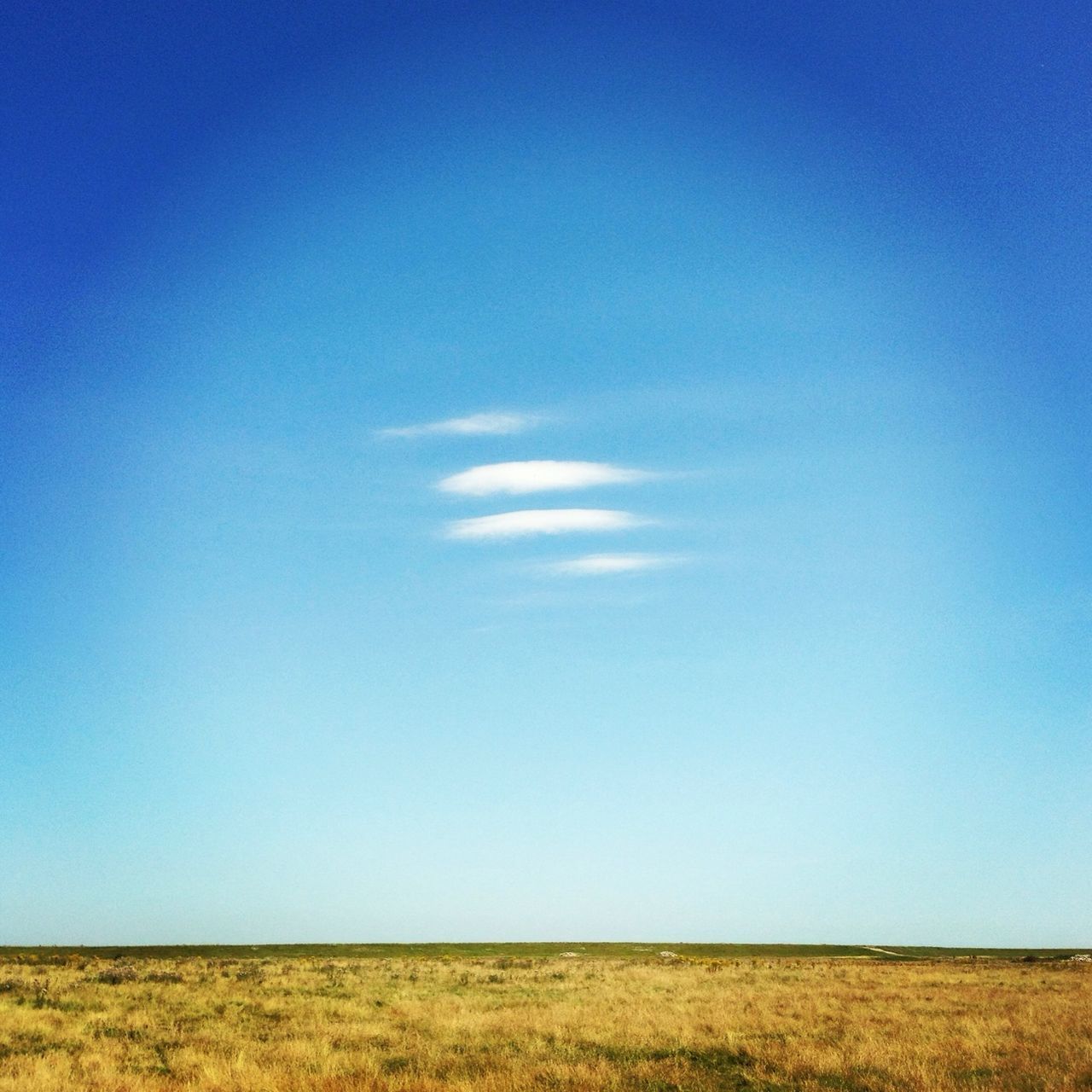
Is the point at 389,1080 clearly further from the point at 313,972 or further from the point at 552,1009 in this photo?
the point at 313,972

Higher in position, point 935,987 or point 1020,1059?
point 1020,1059

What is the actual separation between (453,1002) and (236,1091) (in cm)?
1532

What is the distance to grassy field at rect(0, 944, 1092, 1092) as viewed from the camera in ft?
47.8

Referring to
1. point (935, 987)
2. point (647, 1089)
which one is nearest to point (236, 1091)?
point (647, 1089)

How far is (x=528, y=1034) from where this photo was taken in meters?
20.0

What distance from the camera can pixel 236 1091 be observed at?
44.3ft

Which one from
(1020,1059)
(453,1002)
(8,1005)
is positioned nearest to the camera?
(1020,1059)

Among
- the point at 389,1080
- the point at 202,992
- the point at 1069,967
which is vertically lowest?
the point at 1069,967

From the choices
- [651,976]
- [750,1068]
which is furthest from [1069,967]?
[750,1068]

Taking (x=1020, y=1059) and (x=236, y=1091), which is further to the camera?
(x=1020, y=1059)

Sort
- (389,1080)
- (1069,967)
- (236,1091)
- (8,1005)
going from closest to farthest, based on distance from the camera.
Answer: (236,1091) → (389,1080) → (8,1005) → (1069,967)

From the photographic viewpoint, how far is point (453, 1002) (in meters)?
27.5

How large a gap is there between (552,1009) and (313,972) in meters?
19.0

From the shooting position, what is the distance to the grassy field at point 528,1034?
14.6m
